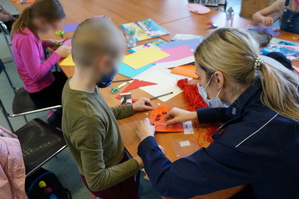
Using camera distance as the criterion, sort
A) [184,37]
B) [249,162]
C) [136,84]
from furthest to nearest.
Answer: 1. [184,37]
2. [136,84]
3. [249,162]

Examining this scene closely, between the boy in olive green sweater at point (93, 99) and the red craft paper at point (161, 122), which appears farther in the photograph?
the red craft paper at point (161, 122)

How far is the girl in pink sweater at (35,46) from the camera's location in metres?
1.52

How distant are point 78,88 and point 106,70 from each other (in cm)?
12

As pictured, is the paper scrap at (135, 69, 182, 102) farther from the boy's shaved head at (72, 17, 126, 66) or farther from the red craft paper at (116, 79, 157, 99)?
the boy's shaved head at (72, 17, 126, 66)

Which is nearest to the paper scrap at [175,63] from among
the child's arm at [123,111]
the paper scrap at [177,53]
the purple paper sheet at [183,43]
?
the paper scrap at [177,53]

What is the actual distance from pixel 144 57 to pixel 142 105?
57 centimetres

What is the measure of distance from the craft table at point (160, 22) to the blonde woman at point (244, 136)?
105 millimetres

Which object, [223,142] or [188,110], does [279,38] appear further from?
Answer: [223,142]

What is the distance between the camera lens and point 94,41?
766mm

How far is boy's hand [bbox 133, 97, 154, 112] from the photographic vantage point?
1.21 metres

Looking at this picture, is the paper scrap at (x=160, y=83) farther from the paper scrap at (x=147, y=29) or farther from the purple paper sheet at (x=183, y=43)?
the paper scrap at (x=147, y=29)

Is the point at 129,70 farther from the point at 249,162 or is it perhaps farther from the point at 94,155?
the point at 249,162

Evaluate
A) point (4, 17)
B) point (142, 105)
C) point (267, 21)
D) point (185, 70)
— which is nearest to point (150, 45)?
point (185, 70)

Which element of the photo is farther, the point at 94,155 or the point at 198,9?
the point at 198,9
